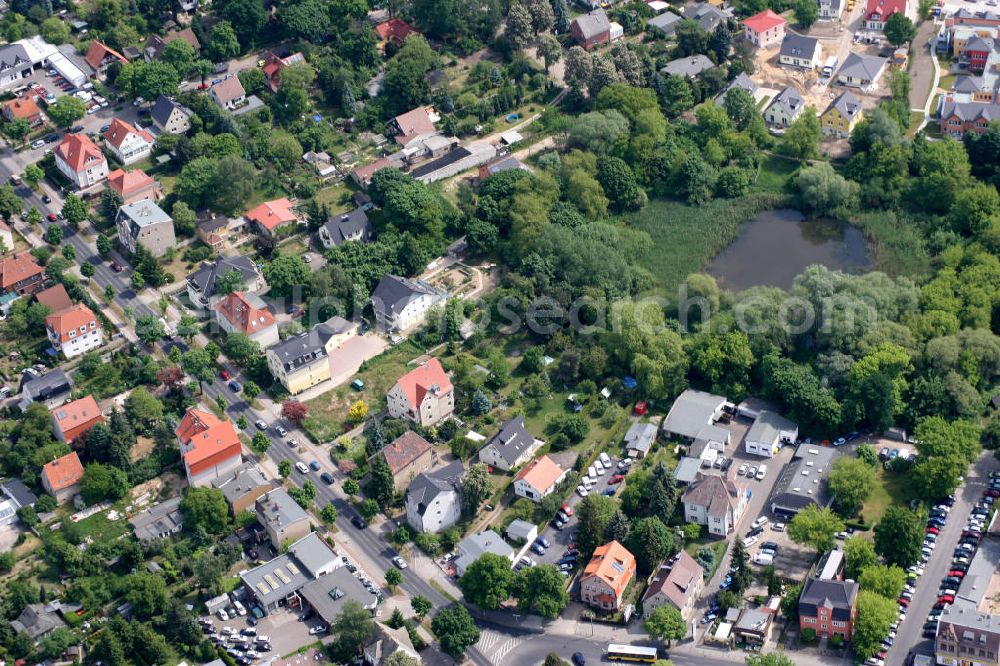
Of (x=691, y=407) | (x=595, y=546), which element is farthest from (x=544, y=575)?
(x=691, y=407)

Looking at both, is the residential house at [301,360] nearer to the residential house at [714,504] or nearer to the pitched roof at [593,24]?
the residential house at [714,504]

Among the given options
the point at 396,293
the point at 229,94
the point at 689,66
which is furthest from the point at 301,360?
the point at 689,66

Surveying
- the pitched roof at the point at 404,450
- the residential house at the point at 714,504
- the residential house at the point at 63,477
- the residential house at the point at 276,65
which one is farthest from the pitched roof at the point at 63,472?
the residential house at the point at 276,65

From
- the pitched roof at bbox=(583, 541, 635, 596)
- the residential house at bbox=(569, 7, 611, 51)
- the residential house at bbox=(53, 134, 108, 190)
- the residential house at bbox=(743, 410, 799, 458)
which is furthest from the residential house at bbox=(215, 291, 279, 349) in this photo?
the residential house at bbox=(569, 7, 611, 51)

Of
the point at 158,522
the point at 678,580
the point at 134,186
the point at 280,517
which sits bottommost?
the point at 158,522

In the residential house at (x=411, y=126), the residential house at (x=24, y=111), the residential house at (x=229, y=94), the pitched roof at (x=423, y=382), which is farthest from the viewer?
the residential house at (x=229, y=94)

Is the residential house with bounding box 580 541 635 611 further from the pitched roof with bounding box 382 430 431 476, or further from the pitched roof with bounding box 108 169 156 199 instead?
the pitched roof with bounding box 108 169 156 199

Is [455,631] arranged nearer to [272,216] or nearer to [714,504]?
[714,504]
